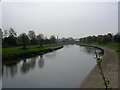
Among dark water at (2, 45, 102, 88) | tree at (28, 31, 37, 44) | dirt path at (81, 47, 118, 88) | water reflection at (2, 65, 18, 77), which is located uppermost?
tree at (28, 31, 37, 44)

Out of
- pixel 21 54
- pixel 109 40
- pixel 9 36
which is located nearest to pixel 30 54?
pixel 21 54

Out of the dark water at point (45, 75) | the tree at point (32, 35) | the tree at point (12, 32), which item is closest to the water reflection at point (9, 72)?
the dark water at point (45, 75)

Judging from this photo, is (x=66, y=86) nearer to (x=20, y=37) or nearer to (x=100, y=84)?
(x=100, y=84)

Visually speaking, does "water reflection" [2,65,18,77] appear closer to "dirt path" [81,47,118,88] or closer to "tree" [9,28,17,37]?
"dirt path" [81,47,118,88]

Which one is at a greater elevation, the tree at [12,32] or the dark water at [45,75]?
the tree at [12,32]

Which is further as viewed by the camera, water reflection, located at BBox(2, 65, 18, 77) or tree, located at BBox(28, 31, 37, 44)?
tree, located at BBox(28, 31, 37, 44)

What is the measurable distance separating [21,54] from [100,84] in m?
25.2

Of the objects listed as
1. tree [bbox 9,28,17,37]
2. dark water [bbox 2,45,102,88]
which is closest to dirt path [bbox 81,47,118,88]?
dark water [bbox 2,45,102,88]

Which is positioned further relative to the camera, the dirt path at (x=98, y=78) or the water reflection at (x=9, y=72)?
the water reflection at (x=9, y=72)

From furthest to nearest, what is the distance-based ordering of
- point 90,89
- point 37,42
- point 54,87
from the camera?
point 37,42 → point 54,87 → point 90,89

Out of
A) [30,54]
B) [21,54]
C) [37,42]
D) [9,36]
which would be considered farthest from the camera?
[37,42]

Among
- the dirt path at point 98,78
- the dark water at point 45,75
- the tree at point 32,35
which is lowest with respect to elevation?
the dark water at point 45,75

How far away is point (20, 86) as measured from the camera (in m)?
13.3

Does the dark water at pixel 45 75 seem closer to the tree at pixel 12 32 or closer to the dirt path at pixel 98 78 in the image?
the dirt path at pixel 98 78
